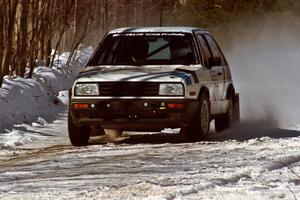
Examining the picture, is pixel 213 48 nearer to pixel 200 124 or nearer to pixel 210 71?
pixel 210 71

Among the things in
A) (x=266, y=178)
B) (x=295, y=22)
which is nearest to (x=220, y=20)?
(x=295, y=22)

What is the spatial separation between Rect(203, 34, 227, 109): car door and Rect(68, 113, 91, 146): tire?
2141mm

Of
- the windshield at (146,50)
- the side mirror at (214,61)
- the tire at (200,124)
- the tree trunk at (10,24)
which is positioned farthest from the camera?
the tree trunk at (10,24)

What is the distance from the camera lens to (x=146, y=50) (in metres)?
13.2

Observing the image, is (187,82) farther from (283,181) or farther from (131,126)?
(283,181)

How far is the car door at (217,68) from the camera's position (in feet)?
44.6

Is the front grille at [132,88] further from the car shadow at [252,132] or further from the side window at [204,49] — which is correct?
the car shadow at [252,132]

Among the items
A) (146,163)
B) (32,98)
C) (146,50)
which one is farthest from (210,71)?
(32,98)

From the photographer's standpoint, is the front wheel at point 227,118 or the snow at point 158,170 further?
the front wheel at point 227,118

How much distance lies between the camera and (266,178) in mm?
8328

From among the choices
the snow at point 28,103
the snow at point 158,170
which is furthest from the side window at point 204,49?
the snow at point 28,103

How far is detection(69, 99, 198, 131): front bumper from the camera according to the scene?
1198 cm

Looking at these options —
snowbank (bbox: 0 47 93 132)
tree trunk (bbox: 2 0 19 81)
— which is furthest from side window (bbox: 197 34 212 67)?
tree trunk (bbox: 2 0 19 81)

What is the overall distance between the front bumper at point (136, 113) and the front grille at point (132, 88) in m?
0.10
